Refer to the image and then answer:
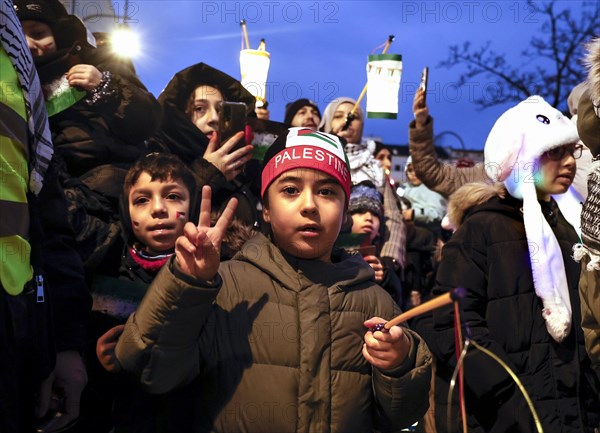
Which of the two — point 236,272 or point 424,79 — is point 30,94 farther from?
point 424,79

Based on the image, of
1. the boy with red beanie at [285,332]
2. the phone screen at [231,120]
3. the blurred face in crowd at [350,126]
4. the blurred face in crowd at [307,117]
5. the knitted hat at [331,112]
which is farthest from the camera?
the knitted hat at [331,112]

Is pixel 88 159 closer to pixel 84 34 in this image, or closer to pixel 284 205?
pixel 84 34

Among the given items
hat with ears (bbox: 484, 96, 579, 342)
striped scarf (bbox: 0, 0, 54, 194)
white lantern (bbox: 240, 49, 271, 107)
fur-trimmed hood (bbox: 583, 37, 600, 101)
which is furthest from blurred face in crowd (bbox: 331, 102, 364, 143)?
striped scarf (bbox: 0, 0, 54, 194)

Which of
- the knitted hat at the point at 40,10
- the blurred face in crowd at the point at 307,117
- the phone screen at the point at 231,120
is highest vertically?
the knitted hat at the point at 40,10

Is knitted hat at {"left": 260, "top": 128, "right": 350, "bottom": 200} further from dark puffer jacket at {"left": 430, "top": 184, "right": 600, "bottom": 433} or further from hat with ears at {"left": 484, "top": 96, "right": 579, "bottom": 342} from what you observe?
hat with ears at {"left": 484, "top": 96, "right": 579, "bottom": 342}

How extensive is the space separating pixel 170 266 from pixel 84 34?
1.89m

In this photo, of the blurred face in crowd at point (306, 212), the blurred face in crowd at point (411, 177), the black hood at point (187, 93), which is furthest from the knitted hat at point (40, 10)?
the blurred face in crowd at point (411, 177)

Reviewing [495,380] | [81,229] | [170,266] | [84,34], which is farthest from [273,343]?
[84,34]

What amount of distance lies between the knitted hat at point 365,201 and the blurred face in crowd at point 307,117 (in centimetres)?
64

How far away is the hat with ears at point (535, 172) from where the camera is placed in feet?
10.8

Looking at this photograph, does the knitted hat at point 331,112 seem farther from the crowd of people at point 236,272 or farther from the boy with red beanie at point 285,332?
the boy with red beanie at point 285,332

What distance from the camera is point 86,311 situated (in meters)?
2.58

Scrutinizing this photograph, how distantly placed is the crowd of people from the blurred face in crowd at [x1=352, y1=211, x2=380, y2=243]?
0.57m

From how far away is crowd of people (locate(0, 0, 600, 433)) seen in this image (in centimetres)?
217
